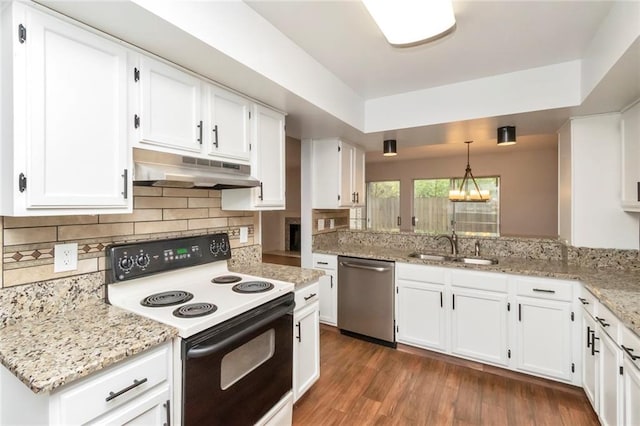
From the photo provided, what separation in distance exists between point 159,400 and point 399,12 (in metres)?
2.00

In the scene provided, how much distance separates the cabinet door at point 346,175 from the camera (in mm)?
3285

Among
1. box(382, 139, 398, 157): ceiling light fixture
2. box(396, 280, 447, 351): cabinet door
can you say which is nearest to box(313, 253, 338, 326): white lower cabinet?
box(396, 280, 447, 351): cabinet door

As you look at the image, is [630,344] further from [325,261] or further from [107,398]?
[325,261]

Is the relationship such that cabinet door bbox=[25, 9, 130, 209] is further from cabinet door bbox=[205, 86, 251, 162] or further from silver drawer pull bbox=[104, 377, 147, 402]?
silver drawer pull bbox=[104, 377, 147, 402]

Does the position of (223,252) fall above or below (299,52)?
below

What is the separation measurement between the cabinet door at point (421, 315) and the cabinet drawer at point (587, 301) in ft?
3.09

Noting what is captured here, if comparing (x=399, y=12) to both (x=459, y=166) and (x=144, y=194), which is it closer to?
(x=144, y=194)

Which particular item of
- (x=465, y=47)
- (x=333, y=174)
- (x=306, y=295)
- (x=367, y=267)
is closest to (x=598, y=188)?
(x=465, y=47)

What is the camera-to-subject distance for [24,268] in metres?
1.29

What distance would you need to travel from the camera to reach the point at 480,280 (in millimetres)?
2516

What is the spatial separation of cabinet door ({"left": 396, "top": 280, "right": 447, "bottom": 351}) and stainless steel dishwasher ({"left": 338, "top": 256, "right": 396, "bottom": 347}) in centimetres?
9

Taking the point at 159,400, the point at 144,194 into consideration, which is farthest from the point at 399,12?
the point at 159,400

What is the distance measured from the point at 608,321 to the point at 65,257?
2.83 metres

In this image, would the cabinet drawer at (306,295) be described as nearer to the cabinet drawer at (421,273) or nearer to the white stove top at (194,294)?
the white stove top at (194,294)
